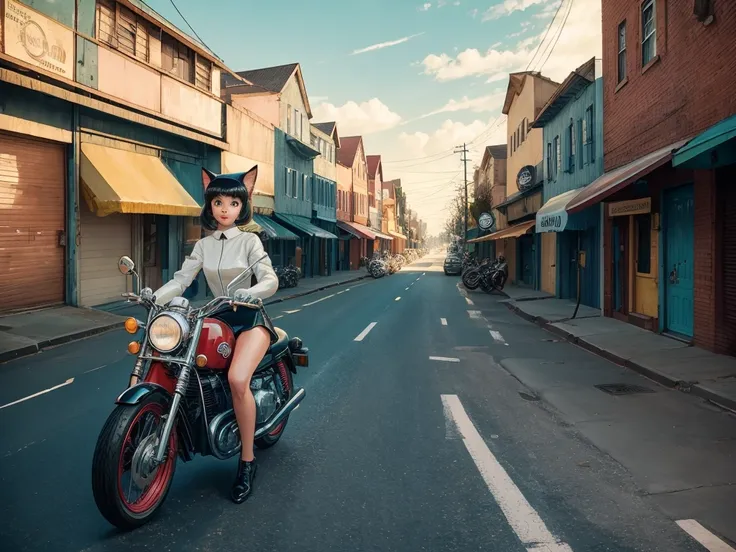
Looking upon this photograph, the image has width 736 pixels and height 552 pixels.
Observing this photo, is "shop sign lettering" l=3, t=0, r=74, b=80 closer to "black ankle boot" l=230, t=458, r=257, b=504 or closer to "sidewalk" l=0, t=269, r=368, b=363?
"sidewalk" l=0, t=269, r=368, b=363

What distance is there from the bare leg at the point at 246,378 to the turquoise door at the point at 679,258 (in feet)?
29.4

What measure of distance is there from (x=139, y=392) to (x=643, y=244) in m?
12.1

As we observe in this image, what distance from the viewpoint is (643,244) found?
12719 mm

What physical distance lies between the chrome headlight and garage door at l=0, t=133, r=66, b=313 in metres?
11.2

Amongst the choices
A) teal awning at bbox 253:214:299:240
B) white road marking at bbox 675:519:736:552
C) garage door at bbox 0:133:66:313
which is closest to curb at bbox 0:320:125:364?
garage door at bbox 0:133:66:313

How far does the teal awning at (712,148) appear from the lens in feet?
21.7

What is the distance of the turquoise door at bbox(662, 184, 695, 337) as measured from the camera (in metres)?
10.2

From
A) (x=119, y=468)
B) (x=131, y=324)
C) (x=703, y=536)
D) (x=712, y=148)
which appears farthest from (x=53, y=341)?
(x=712, y=148)

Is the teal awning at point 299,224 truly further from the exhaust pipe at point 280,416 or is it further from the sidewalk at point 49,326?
the exhaust pipe at point 280,416

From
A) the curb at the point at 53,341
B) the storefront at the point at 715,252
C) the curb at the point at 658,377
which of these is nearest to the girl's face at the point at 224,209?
the curb at the point at 658,377

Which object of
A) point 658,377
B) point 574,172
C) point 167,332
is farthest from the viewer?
point 574,172

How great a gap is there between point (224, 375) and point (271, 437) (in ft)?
3.70

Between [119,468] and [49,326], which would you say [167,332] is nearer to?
[119,468]

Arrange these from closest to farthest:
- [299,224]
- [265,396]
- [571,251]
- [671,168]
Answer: [265,396] → [671,168] → [571,251] → [299,224]
